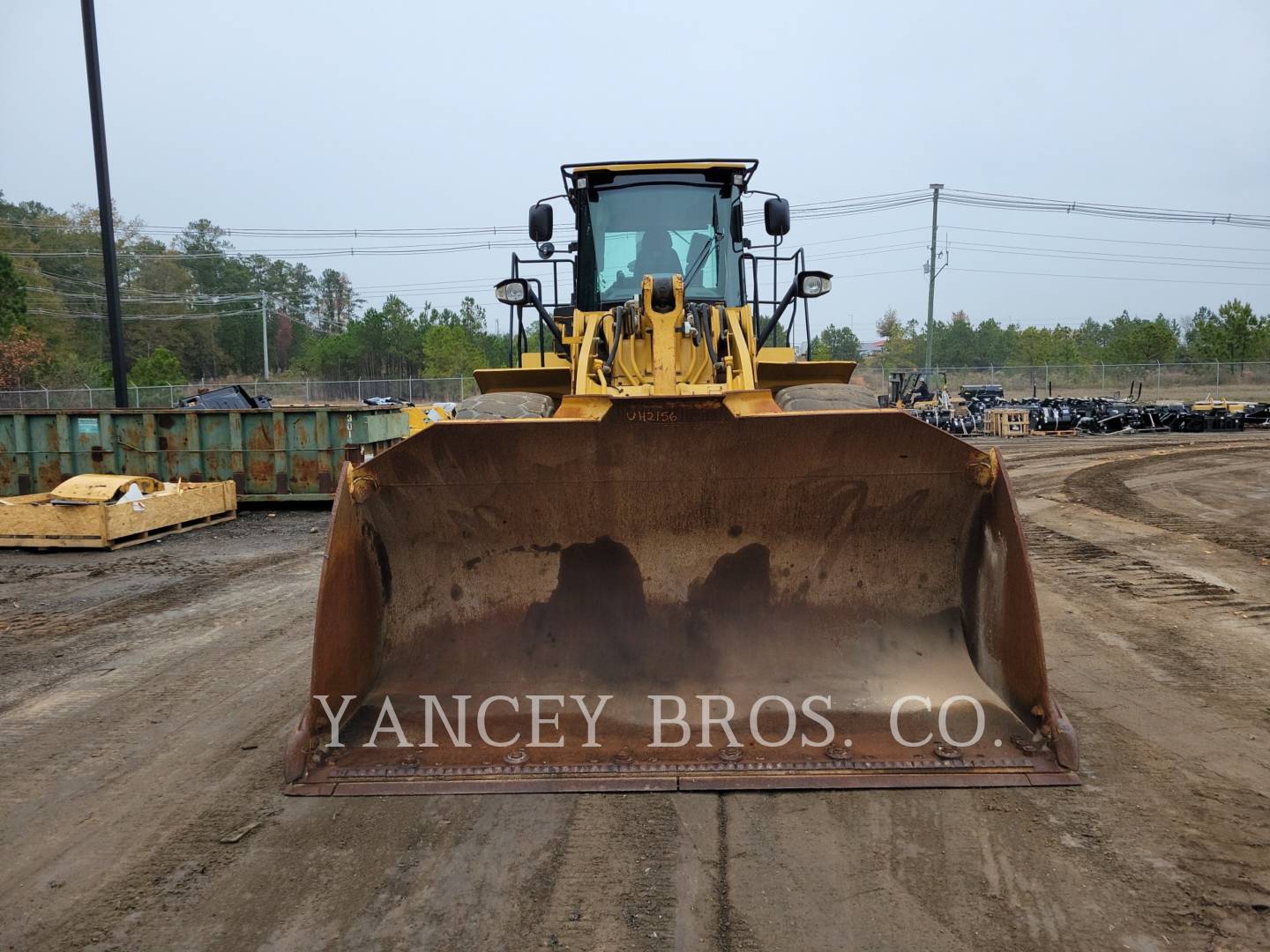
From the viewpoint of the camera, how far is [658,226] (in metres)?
5.86

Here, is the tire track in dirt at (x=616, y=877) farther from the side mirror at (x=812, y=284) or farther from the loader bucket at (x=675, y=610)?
the side mirror at (x=812, y=284)

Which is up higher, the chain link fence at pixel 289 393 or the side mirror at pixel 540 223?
the side mirror at pixel 540 223

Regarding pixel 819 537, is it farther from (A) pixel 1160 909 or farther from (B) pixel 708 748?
(A) pixel 1160 909

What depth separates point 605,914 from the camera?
8.92 feet

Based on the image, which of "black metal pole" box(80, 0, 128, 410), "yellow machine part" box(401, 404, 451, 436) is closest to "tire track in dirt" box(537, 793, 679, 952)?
"yellow machine part" box(401, 404, 451, 436)

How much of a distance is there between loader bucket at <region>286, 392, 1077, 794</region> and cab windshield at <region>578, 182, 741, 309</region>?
2.06 m

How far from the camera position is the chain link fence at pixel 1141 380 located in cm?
3897

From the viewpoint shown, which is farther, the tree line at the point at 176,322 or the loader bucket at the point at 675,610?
the tree line at the point at 176,322

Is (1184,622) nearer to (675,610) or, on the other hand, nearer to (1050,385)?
(675,610)

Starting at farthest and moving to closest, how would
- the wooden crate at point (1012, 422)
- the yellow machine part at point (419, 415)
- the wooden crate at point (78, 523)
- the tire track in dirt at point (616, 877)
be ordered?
the wooden crate at point (1012, 422)
the yellow machine part at point (419, 415)
the wooden crate at point (78, 523)
the tire track in dirt at point (616, 877)

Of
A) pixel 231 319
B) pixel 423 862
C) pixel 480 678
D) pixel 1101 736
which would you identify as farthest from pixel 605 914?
pixel 231 319

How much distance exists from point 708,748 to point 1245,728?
2.50 metres

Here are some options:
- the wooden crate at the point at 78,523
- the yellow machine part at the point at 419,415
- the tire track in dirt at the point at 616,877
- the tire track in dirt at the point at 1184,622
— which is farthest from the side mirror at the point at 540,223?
the yellow machine part at the point at 419,415

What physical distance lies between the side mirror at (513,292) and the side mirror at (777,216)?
61.4 inches
